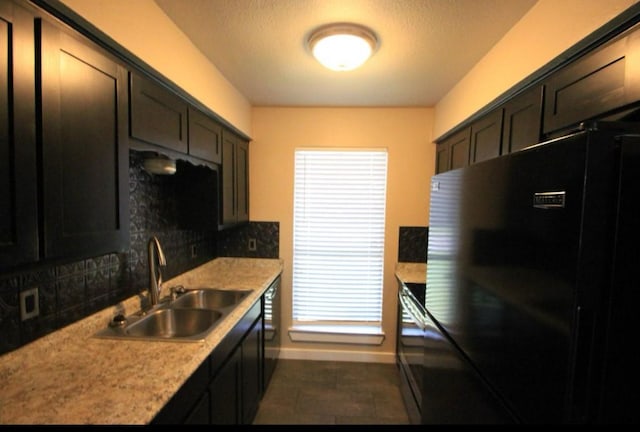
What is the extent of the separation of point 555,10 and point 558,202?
1.09 m

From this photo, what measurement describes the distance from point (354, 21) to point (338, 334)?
2.57 m

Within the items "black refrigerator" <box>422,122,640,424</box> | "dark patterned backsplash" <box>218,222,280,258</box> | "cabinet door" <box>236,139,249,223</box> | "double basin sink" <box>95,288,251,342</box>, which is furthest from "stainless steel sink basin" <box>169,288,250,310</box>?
"black refrigerator" <box>422,122,640,424</box>

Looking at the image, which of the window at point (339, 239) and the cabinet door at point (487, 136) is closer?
the cabinet door at point (487, 136)

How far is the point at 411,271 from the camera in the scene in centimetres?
269

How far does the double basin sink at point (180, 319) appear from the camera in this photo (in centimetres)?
134

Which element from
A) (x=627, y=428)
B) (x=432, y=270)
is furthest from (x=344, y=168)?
(x=627, y=428)

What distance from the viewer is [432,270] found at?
1279 millimetres

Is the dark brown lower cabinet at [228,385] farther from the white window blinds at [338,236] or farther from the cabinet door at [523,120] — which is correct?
the cabinet door at [523,120]

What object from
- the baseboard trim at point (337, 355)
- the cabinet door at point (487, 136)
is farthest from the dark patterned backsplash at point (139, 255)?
the cabinet door at point (487, 136)

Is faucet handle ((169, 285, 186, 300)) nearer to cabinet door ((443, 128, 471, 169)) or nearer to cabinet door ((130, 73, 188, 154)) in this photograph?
cabinet door ((130, 73, 188, 154))

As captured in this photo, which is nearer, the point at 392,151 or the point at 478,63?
the point at 478,63

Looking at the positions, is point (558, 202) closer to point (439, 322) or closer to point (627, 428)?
point (627, 428)

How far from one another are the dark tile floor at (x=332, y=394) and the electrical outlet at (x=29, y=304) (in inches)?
62.5

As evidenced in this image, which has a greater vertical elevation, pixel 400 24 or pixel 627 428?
pixel 400 24
